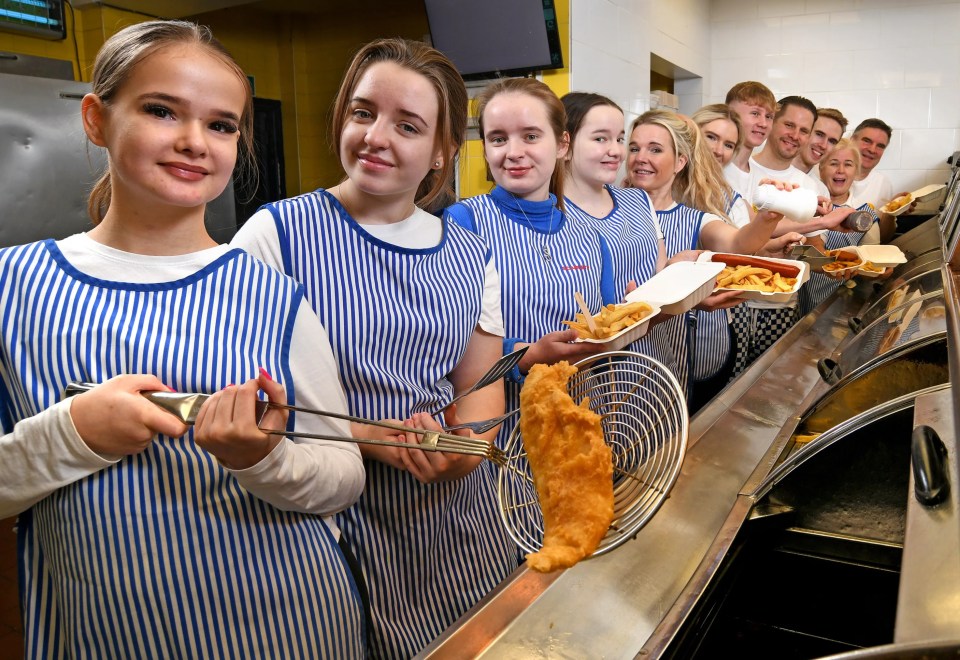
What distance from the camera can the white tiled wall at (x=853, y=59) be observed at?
22.6 feet

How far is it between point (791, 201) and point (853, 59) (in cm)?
574

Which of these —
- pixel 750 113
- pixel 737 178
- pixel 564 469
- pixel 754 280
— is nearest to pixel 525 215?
pixel 754 280

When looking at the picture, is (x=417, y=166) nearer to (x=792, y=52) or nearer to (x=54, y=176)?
(x=54, y=176)

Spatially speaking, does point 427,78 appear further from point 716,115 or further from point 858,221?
point 858,221

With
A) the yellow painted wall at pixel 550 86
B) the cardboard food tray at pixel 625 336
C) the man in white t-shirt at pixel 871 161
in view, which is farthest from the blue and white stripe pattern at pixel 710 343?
the man in white t-shirt at pixel 871 161

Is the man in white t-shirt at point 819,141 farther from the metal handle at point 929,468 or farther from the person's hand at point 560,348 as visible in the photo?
the metal handle at point 929,468

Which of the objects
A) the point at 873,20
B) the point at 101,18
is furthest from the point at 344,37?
the point at 873,20

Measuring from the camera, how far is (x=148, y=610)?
3.37ft

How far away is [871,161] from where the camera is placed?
6.39 metres

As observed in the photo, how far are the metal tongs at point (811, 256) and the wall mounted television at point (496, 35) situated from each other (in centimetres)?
→ 169

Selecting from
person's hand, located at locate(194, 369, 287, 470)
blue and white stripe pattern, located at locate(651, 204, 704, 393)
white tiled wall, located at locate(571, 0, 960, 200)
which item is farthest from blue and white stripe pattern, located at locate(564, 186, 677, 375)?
white tiled wall, located at locate(571, 0, 960, 200)

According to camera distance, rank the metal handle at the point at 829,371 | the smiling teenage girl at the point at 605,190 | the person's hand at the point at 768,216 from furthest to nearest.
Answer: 1. the person's hand at the point at 768,216
2. the smiling teenage girl at the point at 605,190
3. the metal handle at the point at 829,371

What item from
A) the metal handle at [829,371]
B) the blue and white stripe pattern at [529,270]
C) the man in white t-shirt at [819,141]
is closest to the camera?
the metal handle at [829,371]

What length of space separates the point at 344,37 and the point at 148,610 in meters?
5.96
